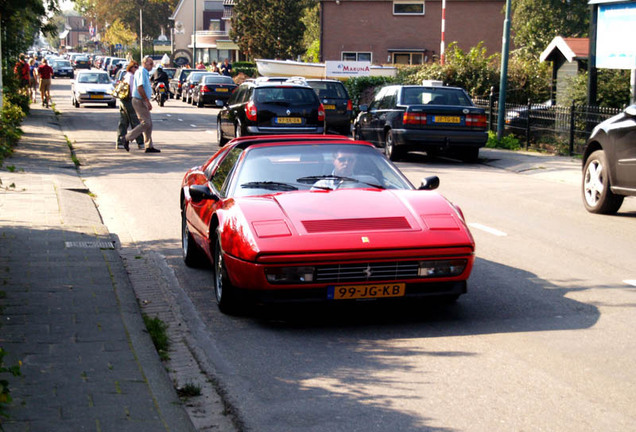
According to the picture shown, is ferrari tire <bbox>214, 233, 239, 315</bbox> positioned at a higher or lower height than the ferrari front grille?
lower

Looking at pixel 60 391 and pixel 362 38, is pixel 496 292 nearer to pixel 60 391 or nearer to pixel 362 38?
pixel 60 391

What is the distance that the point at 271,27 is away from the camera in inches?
2699

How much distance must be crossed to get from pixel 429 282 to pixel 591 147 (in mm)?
7172

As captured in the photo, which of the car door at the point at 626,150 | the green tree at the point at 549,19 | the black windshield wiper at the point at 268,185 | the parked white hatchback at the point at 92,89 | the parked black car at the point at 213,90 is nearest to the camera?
the black windshield wiper at the point at 268,185

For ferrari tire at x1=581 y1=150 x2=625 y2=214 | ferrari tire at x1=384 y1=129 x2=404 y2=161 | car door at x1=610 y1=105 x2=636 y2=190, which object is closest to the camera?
car door at x1=610 y1=105 x2=636 y2=190

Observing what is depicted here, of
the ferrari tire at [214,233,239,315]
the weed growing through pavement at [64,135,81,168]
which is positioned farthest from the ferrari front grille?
the weed growing through pavement at [64,135,81,168]

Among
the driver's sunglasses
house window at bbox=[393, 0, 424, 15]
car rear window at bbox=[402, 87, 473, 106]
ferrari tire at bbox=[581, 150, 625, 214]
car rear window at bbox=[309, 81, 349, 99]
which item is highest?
house window at bbox=[393, 0, 424, 15]

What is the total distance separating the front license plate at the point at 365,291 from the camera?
6637 mm

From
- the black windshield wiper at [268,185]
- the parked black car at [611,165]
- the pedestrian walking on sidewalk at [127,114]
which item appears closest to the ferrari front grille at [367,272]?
the black windshield wiper at [268,185]

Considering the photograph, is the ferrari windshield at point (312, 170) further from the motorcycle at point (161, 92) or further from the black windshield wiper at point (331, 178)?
the motorcycle at point (161, 92)

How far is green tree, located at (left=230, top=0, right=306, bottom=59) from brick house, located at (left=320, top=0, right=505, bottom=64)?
1231cm

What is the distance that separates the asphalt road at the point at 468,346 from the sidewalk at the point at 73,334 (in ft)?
1.63

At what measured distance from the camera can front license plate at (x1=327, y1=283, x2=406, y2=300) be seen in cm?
664

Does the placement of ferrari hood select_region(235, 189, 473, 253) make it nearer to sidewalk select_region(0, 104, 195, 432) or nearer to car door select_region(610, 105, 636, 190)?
sidewalk select_region(0, 104, 195, 432)
